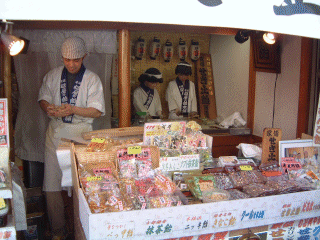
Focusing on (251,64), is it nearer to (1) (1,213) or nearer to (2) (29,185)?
(2) (29,185)

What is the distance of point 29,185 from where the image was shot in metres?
5.50

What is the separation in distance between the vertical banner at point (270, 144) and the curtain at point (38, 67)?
2758mm

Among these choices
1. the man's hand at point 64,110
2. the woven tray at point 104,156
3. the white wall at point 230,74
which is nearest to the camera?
the woven tray at point 104,156

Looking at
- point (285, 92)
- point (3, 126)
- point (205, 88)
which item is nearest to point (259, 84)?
point (285, 92)

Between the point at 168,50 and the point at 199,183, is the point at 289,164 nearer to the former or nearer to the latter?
the point at 199,183

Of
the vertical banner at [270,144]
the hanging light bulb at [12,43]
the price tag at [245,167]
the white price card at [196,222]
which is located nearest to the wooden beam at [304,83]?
the vertical banner at [270,144]

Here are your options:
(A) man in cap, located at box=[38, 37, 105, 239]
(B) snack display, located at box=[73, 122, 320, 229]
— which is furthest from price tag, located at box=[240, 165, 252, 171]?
(A) man in cap, located at box=[38, 37, 105, 239]

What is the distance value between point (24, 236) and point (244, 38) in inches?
170

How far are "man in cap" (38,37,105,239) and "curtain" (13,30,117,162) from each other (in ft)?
2.56

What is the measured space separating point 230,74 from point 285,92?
6.32ft

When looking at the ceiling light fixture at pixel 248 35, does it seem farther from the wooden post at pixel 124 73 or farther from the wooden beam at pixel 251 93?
the wooden post at pixel 124 73

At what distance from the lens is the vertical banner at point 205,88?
772cm

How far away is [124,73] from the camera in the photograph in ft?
15.9

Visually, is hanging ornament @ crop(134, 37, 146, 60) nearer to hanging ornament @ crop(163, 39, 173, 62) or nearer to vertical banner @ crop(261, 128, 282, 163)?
hanging ornament @ crop(163, 39, 173, 62)
